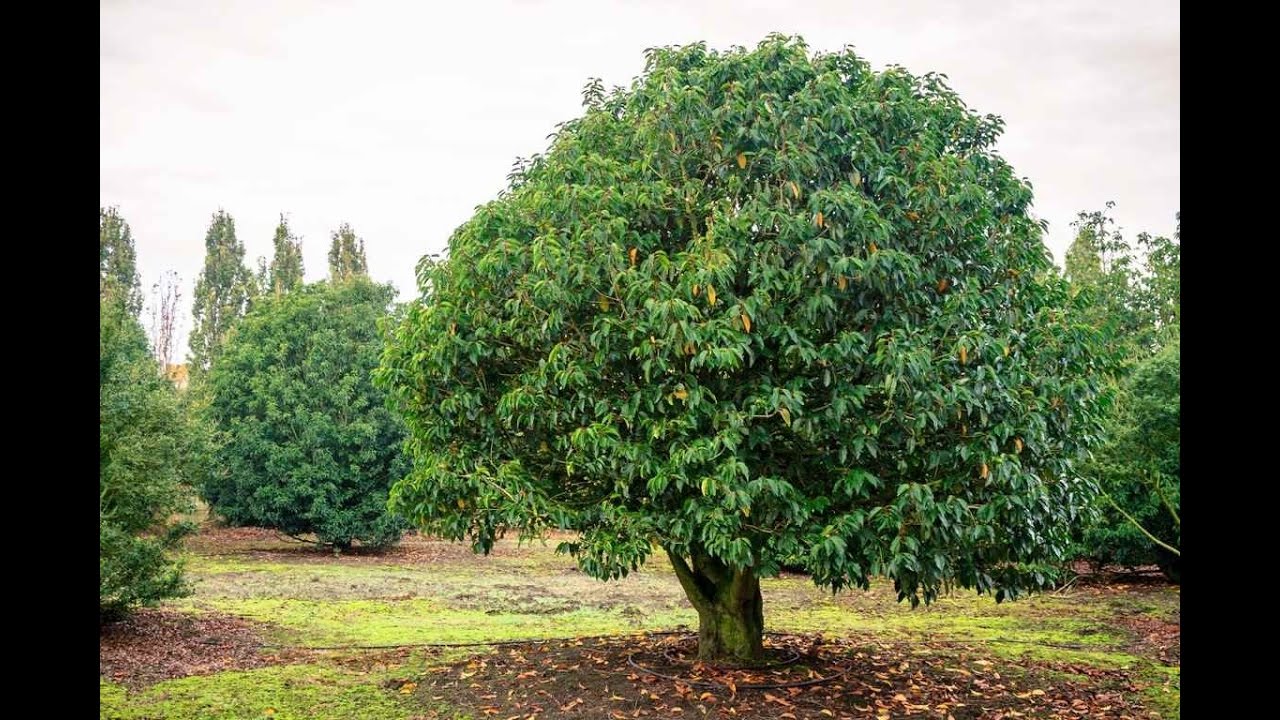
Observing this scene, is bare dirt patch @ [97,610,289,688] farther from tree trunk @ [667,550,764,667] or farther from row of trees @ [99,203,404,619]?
row of trees @ [99,203,404,619]

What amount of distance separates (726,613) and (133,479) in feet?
23.0

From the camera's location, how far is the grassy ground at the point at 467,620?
890 cm

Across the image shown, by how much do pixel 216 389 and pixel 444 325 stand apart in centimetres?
1688

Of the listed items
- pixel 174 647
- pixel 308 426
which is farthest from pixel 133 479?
pixel 308 426

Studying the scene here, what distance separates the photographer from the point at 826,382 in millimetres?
7191

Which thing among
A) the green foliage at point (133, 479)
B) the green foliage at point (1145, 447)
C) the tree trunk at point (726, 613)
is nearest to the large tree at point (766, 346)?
the tree trunk at point (726, 613)

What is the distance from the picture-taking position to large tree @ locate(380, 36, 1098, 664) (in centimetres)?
729

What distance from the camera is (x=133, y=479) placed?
1111 centimetres

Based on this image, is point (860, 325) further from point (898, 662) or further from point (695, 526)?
point (898, 662)

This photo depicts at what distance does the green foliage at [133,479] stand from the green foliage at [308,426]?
9.94m

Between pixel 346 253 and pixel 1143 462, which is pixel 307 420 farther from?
pixel 346 253

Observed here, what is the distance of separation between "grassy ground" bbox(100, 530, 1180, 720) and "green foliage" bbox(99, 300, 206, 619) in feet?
5.59

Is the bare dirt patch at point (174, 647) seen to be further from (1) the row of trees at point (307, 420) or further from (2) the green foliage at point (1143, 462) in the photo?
(2) the green foliage at point (1143, 462)
